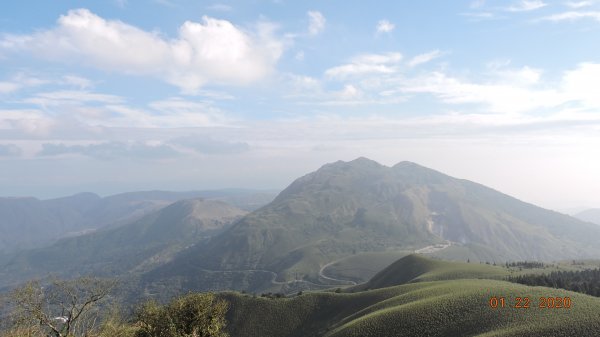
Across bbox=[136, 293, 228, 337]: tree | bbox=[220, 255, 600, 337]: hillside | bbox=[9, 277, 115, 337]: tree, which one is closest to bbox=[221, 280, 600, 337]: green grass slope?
bbox=[220, 255, 600, 337]: hillside

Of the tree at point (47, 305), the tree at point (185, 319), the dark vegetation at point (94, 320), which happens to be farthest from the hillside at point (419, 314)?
the tree at point (47, 305)

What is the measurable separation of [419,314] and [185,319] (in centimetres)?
8085

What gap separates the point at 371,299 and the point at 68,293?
429 feet

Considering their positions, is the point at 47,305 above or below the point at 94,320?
above

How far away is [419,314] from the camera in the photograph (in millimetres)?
125688

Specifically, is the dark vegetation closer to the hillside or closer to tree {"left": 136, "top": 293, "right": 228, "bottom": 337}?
tree {"left": 136, "top": 293, "right": 228, "bottom": 337}

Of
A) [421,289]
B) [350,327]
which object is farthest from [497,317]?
[421,289]

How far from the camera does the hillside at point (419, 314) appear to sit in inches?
4100
